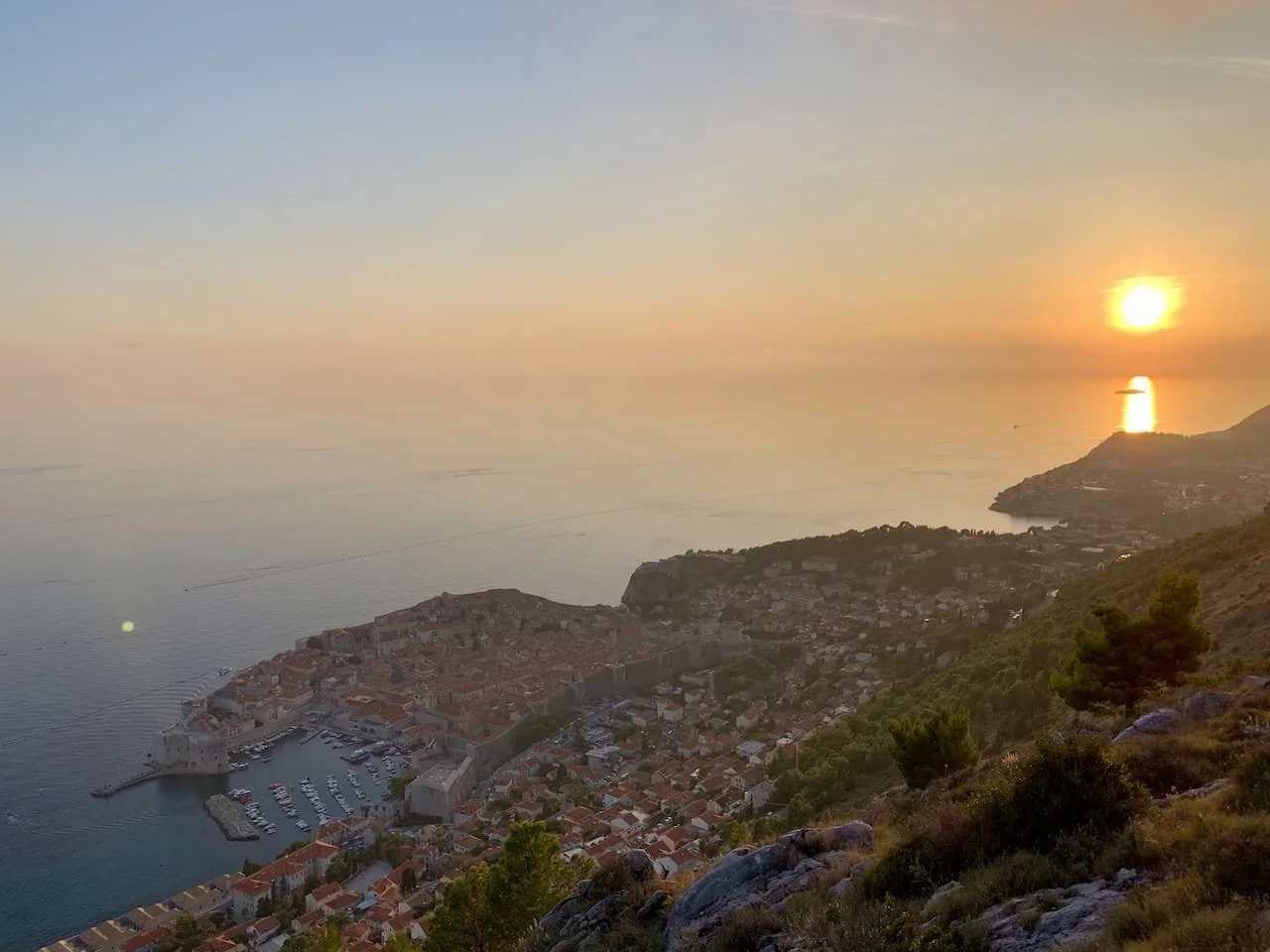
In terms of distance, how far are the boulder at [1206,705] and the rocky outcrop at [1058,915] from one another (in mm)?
2951

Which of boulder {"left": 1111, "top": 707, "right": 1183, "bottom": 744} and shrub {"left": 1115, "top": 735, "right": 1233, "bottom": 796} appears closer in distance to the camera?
shrub {"left": 1115, "top": 735, "right": 1233, "bottom": 796}

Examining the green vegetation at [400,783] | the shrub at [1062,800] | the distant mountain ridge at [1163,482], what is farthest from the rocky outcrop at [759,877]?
the distant mountain ridge at [1163,482]

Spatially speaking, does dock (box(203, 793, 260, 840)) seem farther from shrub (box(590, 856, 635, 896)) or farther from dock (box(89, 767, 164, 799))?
shrub (box(590, 856, 635, 896))

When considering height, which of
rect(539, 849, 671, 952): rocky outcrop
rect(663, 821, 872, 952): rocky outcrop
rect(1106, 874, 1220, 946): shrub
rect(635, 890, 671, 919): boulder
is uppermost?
rect(1106, 874, 1220, 946): shrub

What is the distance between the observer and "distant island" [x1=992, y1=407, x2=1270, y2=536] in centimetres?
4203

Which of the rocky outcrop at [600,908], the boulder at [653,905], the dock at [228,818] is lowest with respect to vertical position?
the dock at [228,818]

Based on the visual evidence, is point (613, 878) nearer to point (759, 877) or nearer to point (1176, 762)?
point (759, 877)

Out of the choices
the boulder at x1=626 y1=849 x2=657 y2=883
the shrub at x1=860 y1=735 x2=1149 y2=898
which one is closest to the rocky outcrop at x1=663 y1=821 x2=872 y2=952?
the shrub at x1=860 y1=735 x2=1149 y2=898

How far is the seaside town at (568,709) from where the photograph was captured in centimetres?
1570

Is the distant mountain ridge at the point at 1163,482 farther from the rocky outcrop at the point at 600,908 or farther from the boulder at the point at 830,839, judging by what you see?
the rocky outcrop at the point at 600,908

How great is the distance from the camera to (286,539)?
5156 centimetres

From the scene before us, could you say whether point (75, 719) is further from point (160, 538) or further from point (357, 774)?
point (160, 538)

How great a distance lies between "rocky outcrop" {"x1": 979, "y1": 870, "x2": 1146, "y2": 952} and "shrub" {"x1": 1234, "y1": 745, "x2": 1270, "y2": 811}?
0.76 metres

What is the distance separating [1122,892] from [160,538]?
190ft
